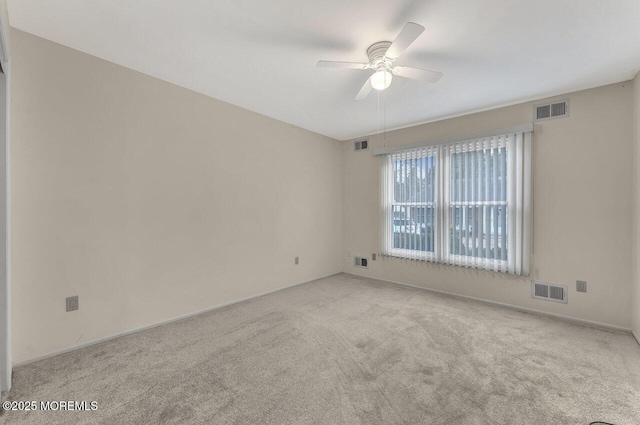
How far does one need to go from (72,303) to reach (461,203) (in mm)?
4400

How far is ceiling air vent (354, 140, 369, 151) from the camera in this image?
4.88 m

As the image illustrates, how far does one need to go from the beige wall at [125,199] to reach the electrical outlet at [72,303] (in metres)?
0.04

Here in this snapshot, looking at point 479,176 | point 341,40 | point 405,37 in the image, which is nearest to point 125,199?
point 341,40

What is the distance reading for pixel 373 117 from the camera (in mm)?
3932

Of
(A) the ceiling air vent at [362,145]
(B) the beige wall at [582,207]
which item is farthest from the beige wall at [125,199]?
(B) the beige wall at [582,207]

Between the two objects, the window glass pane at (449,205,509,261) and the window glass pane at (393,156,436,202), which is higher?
the window glass pane at (393,156,436,202)

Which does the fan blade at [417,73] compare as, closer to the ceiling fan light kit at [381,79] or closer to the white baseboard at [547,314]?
the ceiling fan light kit at [381,79]

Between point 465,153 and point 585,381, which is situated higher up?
point 465,153

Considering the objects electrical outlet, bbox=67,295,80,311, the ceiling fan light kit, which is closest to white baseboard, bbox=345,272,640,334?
the ceiling fan light kit

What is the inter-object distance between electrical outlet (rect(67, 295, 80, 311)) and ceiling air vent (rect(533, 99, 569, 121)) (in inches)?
202

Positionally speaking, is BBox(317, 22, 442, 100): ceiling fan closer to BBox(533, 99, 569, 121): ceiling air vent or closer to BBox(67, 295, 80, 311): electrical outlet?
BBox(533, 99, 569, 121): ceiling air vent

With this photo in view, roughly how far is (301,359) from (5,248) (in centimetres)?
219

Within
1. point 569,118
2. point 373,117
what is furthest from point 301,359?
point 569,118

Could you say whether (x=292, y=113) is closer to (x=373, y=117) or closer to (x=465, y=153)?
(x=373, y=117)
